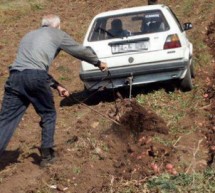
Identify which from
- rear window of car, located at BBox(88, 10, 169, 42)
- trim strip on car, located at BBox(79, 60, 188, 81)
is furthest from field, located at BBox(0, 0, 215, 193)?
rear window of car, located at BBox(88, 10, 169, 42)

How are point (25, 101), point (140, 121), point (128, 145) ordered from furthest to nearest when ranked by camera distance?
1. point (140, 121)
2. point (128, 145)
3. point (25, 101)

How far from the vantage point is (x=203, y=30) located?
1568 cm

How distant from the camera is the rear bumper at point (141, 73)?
951 centimetres

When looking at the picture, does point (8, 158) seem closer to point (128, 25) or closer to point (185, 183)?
point (185, 183)

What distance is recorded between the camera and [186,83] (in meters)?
9.94

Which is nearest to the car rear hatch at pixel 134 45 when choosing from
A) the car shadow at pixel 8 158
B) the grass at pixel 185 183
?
the car shadow at pixel 8 158

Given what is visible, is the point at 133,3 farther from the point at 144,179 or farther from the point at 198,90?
the point at 144,179

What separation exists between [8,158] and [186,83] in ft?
11.8

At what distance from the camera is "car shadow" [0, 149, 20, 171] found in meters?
7.51

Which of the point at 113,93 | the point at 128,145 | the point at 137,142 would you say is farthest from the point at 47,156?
the point at 113,93

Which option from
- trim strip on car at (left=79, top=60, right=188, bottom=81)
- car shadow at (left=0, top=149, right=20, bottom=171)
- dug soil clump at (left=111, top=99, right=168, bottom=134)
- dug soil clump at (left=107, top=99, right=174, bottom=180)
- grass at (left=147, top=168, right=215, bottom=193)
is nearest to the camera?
grass at (left=147, top=168, right=215, bottom=193)

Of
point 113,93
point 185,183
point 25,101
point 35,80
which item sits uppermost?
point 35,80

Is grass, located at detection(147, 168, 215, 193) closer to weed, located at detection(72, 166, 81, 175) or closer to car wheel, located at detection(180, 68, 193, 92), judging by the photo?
weed, located at detection(72, 166, 81, 175)

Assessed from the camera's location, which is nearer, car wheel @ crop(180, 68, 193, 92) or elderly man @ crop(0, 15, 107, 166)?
elderly man @ crop(0, 15, 107, 166)
